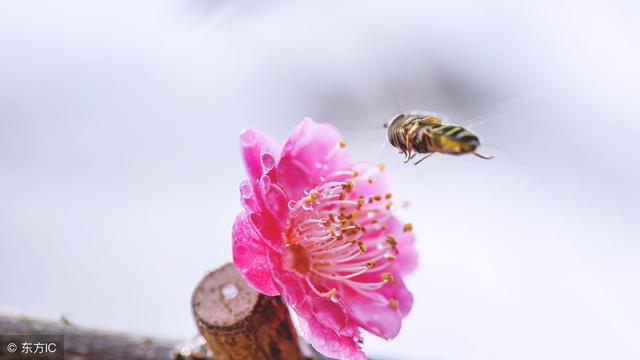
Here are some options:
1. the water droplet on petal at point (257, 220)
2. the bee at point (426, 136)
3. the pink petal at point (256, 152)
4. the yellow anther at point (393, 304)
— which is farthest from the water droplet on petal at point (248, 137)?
the yellow anther at point (393, 304)

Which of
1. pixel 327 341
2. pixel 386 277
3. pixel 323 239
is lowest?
pixel 327 341

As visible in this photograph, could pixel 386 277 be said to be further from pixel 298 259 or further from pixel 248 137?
pixel 248 137

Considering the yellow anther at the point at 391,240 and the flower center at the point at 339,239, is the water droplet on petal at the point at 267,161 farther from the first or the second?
the yellow anther at the point at 391,240

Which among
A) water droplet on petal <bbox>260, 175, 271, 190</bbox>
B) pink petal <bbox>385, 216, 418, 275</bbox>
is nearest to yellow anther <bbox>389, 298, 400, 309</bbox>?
pink petal <bbox>385, 216, 418, 275</bbox>

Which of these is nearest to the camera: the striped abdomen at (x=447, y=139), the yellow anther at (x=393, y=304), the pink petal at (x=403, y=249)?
the striped abdomen at (x=447, y=139)

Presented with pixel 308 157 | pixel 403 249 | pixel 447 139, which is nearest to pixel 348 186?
pixel 308 157

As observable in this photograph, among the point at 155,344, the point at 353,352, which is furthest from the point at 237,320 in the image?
the point at 155,344

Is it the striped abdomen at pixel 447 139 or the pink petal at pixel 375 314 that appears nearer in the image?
the striped abdomen at pixel 447 139

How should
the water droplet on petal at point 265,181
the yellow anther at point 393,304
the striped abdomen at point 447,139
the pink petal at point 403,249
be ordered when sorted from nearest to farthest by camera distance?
1. the striped abdomen at point 447,139
2. the water droplet on petal at point 265,181
3. the yellow anther at point 393,304
4. the pink petal at point 403,249
